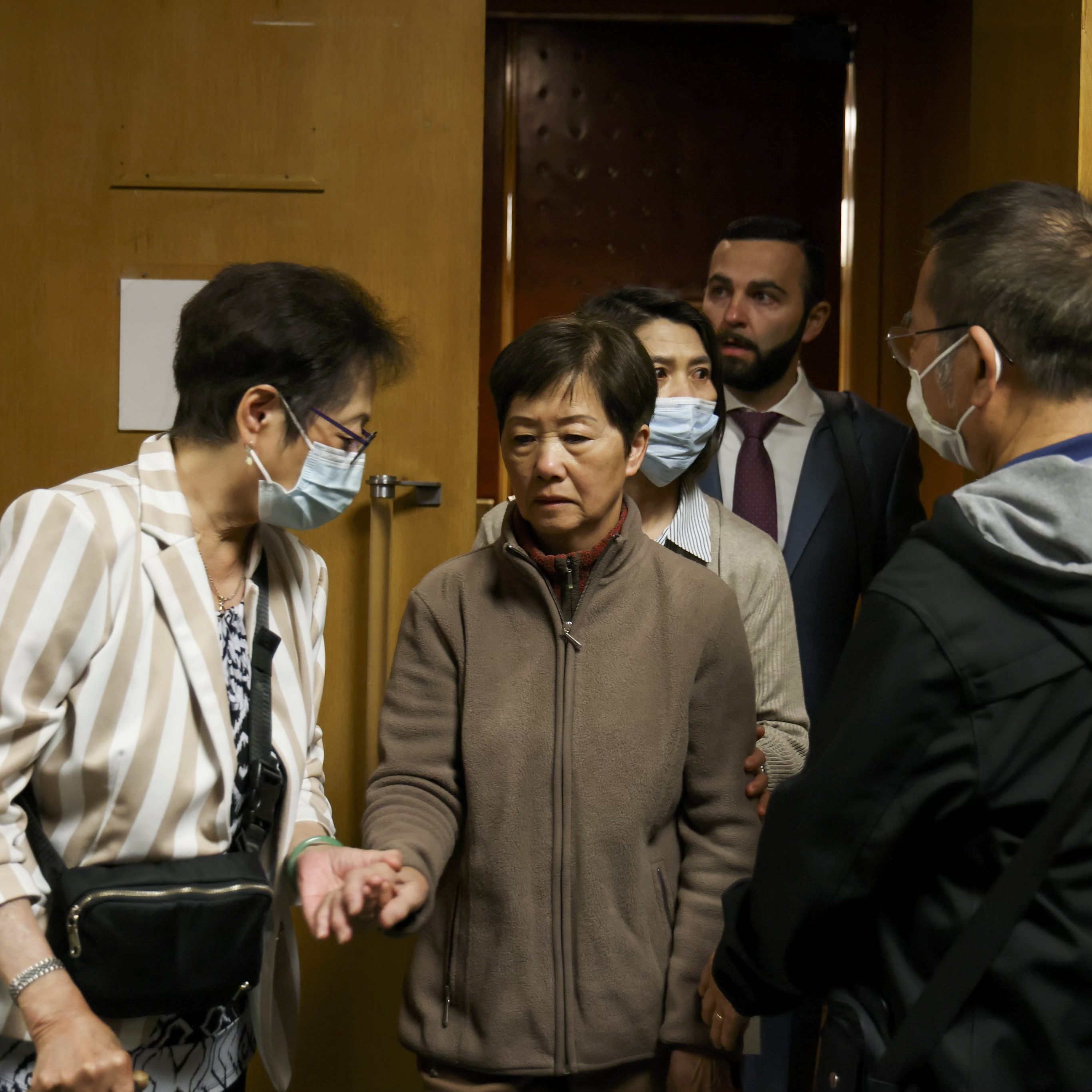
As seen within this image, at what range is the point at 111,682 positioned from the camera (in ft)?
4.18

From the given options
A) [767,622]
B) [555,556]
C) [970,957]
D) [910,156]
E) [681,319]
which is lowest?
[970,957]

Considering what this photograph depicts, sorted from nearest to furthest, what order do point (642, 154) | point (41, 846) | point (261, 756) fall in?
point (41, 846), point (261, 756), point (642, 154)

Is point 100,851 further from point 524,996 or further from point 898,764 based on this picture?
point 898,764

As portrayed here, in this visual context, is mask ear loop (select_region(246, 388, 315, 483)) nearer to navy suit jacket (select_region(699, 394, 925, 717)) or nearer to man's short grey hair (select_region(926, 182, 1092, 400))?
man's short grey hair (select_region(926, 182, 1092, 400))

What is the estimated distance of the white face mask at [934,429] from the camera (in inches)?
50.7

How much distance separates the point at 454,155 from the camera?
2.57 metres

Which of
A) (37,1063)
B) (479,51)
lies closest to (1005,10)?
(479,51)

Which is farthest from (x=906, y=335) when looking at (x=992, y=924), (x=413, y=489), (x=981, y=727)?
(x=413, y=489)

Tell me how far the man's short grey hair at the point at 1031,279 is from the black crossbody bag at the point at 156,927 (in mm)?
1011

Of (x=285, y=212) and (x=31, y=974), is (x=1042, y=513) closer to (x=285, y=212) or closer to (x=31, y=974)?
(x=31, y=974)

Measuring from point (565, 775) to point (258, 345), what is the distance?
0.67 meters

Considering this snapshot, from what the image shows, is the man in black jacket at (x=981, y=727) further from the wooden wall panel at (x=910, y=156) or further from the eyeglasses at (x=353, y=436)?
the wooden wall panel at (x=910, y=156)

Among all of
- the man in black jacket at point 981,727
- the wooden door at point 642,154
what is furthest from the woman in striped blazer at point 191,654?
the wooden door at point 642,154

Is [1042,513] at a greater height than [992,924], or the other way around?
[1042,513]
